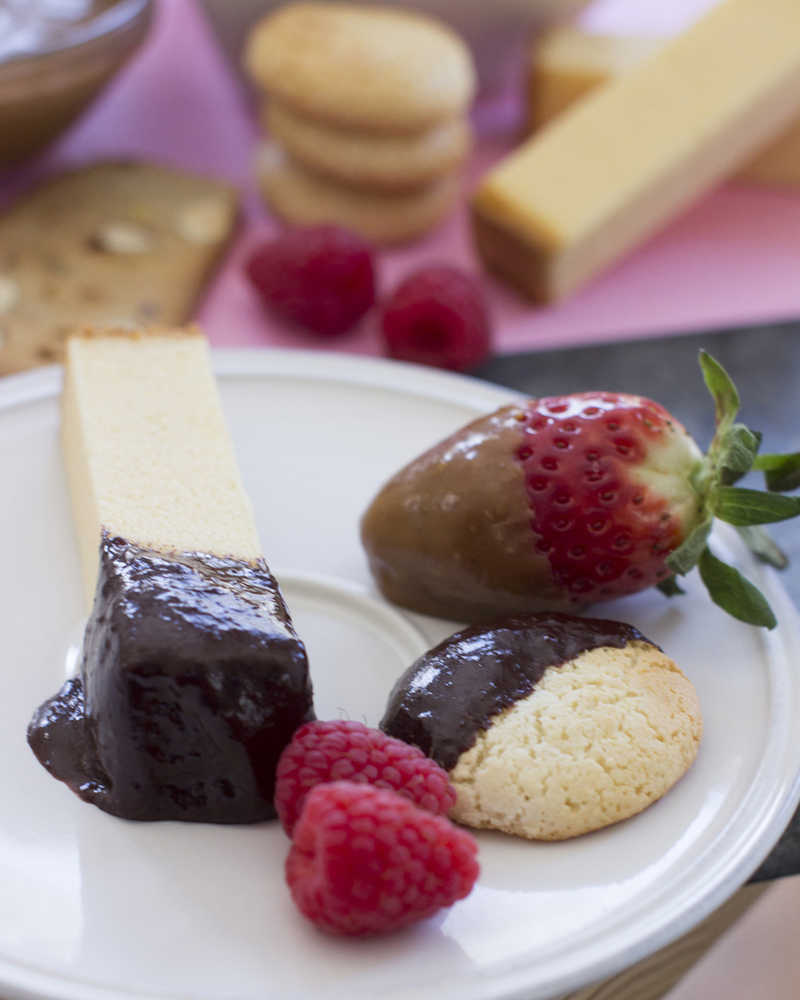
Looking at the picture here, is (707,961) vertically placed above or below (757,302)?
below

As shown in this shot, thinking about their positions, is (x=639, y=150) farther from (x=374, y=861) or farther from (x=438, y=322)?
(x=374, y=861)

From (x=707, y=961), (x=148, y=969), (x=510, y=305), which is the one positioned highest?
(x=148, y=969)

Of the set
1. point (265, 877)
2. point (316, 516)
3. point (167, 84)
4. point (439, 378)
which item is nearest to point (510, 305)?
point (439, 378)

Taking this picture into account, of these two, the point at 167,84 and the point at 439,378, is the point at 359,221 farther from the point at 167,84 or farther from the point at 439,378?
the point at 167,84

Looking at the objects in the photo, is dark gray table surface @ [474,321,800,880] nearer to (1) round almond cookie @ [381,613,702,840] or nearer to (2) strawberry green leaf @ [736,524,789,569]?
(2) strawberry green leaf @ [736,524,789,569]

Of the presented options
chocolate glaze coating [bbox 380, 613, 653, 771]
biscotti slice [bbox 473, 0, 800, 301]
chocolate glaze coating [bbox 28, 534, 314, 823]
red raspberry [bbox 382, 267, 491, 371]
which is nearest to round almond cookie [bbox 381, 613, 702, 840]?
chocolate glaze coating [bbox 380, 613, 653, 771]
